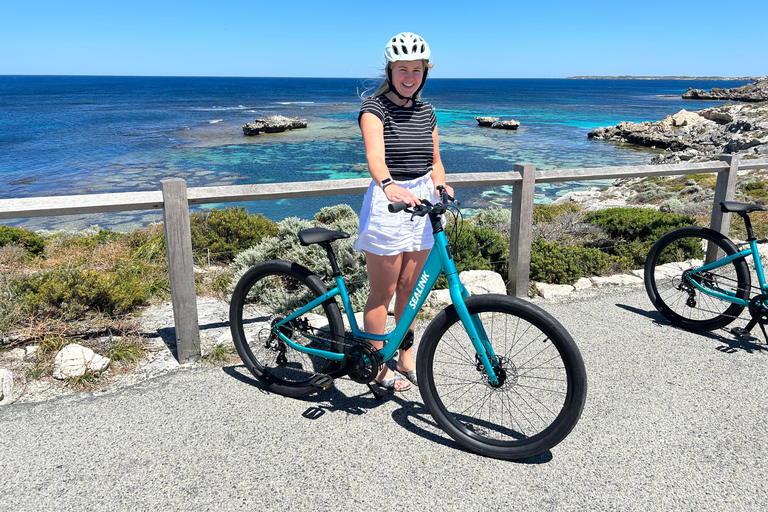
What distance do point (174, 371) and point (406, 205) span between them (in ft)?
6.84

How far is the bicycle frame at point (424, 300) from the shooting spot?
2.60 metres

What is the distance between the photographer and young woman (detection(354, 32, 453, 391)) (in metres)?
2.70

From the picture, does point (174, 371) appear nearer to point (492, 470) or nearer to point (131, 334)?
point (131, 334)

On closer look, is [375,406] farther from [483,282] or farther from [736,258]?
[736,258]

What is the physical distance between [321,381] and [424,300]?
79 centimetres

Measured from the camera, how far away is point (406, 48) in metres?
2.66

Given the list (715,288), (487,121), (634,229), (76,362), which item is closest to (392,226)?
(76,362)

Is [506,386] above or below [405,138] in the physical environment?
below

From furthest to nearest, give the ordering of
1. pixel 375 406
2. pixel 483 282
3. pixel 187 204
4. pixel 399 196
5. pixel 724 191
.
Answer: pixel 724 191
pixel 483 282
pixel 187 204
pixel 375 406
pixel 399 196

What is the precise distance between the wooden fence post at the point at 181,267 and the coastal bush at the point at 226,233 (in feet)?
8.98

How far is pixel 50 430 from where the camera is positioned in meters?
2.88

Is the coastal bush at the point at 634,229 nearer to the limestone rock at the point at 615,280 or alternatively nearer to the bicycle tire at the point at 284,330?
the limestone rock at the point at 615,280

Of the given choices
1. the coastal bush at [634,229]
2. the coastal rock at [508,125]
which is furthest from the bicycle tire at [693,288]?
the coastal rock at [508,125]

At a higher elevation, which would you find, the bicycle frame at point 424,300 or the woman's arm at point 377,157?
the woman's arm at point 377,157
